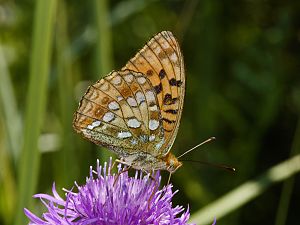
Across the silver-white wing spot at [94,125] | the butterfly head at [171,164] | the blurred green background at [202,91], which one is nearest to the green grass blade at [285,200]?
the blurred green background at [202,91]

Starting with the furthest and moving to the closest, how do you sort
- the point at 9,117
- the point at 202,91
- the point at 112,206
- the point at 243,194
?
the point at 202,91
the point at 9,117
the point at 243,194
the point at 112,206

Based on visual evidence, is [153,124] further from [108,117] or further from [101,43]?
[101,43]

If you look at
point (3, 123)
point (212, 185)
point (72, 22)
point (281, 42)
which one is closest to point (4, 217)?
point (3, 123)

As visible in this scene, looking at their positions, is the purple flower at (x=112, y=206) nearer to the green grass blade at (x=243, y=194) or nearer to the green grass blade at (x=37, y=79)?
the green grass blade at (x=37, y=79)

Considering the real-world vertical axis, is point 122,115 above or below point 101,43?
below

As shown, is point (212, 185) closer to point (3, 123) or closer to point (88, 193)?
point (3, 123)

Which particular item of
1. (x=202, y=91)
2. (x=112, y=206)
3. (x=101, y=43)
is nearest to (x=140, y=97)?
(x=112, y=206)
